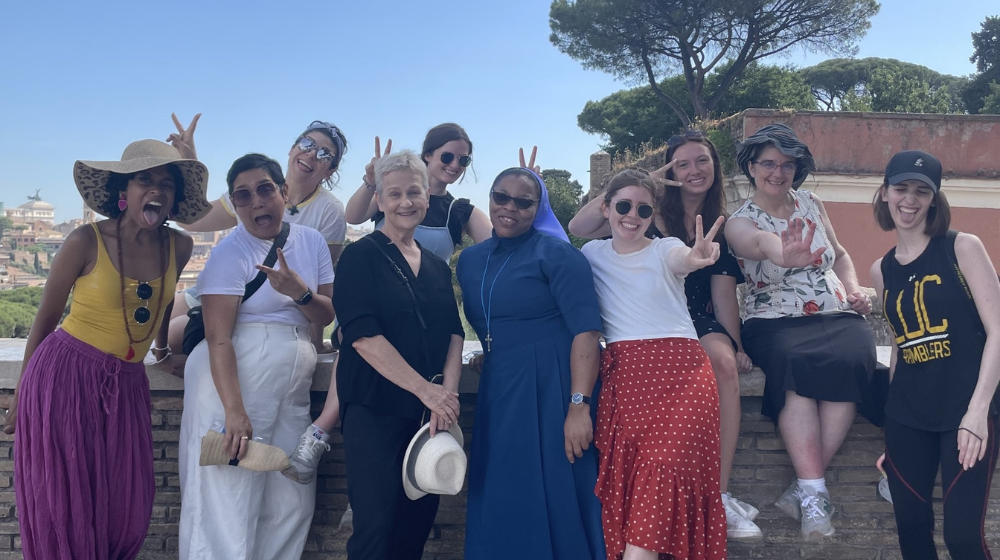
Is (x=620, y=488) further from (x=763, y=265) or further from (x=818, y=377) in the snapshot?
(x=763, y=265)

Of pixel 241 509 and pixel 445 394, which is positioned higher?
pixel 445 394

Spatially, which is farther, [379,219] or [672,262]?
[379,219]

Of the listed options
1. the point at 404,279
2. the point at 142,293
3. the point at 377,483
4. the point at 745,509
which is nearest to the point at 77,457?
the point at 142,293

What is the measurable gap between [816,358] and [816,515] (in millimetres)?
738

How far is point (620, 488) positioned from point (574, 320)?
698mm

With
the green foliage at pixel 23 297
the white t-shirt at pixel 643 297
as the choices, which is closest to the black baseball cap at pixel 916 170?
the white t-shirt at pixel 643 297

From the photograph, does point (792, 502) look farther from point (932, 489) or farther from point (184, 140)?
point (184, 140)

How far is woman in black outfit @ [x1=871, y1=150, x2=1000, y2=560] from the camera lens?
2.85 meters

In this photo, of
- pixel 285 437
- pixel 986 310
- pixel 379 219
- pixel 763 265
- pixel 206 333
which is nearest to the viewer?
pixel 986 310

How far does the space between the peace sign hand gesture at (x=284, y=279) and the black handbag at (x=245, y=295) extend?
8 cm

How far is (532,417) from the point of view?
2941mm

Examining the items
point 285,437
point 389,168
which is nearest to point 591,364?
point 389,168

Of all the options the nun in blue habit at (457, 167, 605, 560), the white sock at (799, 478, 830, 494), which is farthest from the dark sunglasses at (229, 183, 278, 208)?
the white sock at (799, 478, 830, 494)

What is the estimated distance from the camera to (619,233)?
3.13 m
